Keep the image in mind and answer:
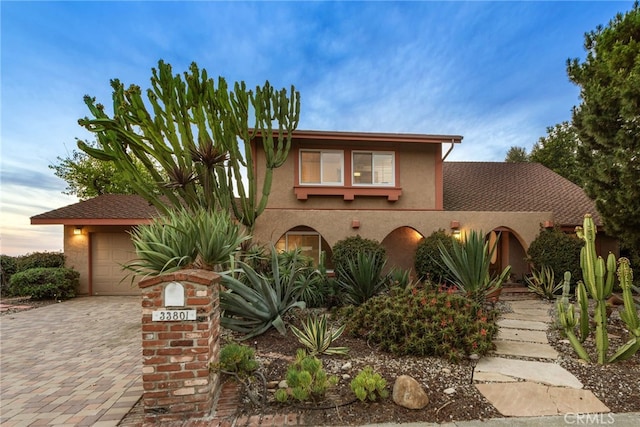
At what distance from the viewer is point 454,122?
15188mm

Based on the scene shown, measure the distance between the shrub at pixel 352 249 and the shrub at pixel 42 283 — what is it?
29.4ft

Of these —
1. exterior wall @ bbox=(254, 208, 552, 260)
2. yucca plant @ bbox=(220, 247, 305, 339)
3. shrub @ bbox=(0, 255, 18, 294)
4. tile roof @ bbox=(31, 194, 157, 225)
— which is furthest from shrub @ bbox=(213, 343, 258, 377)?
shrub @ bbox=(0, 255, 18, 294)

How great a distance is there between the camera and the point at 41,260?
10539 mm

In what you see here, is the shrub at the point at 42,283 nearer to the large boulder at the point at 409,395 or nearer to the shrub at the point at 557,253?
the large boulder at the point at 409,395

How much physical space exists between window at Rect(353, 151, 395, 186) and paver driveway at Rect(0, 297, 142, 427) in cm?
822

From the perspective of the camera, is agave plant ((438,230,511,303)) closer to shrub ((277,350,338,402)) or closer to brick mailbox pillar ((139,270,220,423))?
shrub ((277,350,338,402))

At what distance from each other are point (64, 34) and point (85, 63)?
88.1 inches

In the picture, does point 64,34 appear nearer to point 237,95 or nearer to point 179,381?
point 237,95

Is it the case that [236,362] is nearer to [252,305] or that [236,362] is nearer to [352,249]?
[252,305]

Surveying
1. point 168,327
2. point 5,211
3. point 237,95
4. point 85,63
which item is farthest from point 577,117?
point 5,211

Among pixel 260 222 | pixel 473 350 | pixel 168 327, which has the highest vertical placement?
pixel 260 222

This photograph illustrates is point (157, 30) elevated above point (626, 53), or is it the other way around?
point (157, 30)

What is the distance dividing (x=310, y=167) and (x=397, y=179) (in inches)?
129

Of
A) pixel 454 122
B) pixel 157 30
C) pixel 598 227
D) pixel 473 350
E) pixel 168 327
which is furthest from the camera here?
pixel 454 122
